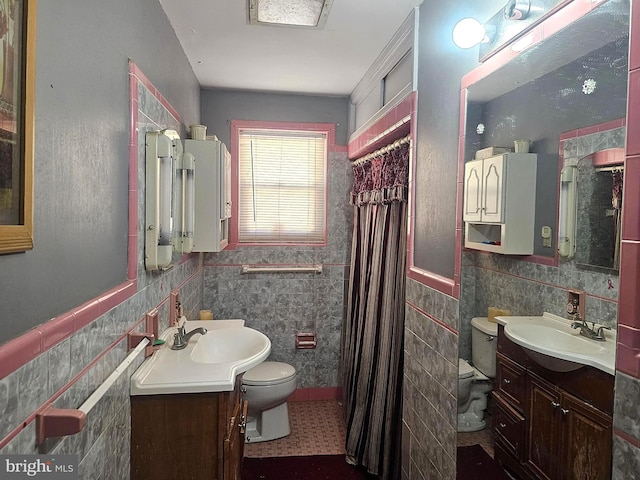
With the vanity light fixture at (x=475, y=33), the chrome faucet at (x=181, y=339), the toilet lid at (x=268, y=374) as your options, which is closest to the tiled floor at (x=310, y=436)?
the toilet lid at (x=268, y=374)

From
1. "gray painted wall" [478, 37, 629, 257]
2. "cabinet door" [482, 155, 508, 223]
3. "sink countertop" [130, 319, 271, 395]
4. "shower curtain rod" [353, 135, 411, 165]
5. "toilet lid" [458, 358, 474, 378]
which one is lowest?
"sink countertop" [130, 319, 271, 395]

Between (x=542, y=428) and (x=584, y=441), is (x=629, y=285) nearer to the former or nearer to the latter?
(x=584, y=441)

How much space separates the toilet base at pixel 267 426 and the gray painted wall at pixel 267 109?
211 cm

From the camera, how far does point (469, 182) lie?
1.66 m

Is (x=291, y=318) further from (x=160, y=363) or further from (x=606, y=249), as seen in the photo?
(x=606, y=249)

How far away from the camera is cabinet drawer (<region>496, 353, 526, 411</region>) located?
135cm

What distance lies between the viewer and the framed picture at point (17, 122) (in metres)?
0.85

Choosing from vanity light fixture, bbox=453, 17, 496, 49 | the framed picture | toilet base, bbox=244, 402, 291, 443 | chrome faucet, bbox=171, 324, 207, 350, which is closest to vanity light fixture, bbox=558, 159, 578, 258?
vanity light fixture, bbox=453, 17, 496, 49

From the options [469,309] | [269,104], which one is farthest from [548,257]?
[269,104]

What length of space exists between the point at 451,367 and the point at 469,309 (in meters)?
0.29

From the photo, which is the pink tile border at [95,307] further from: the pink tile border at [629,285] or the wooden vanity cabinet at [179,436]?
the pink tile border at [629,285]

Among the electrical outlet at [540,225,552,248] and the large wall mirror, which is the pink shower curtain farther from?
the electrical outlet at [540,225,552,248]

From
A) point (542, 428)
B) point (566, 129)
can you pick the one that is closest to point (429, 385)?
point (542, 428)

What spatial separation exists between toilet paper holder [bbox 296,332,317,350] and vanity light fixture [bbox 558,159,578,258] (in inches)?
113
